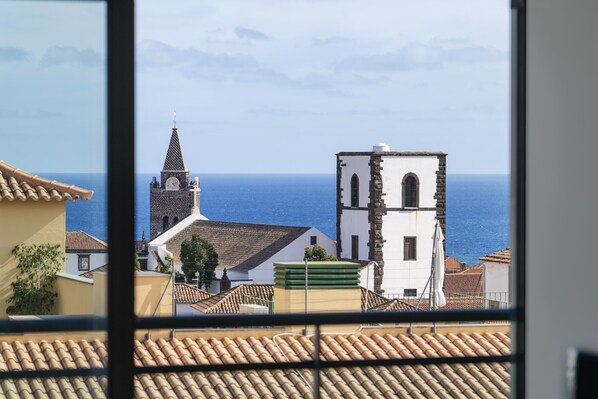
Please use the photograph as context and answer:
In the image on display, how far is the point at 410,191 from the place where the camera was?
113 feet

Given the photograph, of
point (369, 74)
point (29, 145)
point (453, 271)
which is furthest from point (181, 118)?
point (29, 145)

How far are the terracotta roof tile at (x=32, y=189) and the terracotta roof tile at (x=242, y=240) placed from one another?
32.3 metres

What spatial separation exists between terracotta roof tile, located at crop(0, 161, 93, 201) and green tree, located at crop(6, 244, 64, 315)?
17 cm

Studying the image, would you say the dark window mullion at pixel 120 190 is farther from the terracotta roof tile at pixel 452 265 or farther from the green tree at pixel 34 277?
the terracotta roof tile at pixel 452 265

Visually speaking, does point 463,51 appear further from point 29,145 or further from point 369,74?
point 29,145

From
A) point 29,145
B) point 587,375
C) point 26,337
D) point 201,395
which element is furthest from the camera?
point 201,395

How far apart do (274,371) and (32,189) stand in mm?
4419

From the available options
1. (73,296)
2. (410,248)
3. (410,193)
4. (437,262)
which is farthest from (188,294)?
(73,296)

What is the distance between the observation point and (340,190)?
36.4 meters

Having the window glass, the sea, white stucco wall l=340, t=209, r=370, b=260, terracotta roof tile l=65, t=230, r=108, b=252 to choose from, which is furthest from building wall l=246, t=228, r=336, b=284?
the window glass

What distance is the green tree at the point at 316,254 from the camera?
36.2m

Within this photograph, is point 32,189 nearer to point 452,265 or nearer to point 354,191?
point 354,191

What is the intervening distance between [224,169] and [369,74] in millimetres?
8119

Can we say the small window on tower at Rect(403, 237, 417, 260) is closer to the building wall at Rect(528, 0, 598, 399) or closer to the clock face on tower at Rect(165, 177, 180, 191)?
the clock face on tower at Rect(165, 177, 180, 191)
